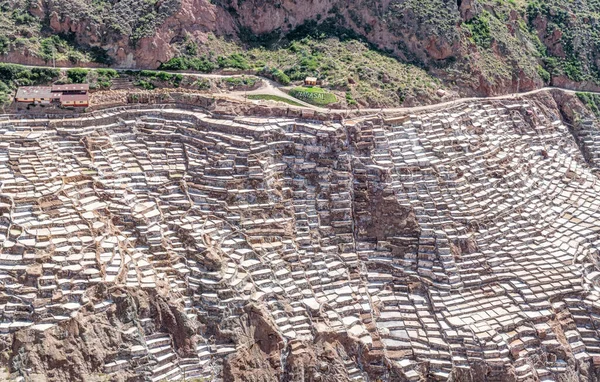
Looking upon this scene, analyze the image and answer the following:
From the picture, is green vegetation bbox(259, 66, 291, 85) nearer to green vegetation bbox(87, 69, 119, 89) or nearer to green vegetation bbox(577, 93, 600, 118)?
green vegetation bbox(87, 69, 119, 89)

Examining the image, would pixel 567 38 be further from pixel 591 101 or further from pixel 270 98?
pixel 270 98

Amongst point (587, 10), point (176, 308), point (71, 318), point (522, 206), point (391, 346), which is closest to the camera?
point (71, 318)

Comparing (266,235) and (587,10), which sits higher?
(587,10)

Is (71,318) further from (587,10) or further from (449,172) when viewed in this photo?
(587,10)

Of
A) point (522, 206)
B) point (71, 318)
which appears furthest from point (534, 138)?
point (71, 318)

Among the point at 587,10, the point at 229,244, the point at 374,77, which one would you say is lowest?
the point at 229,244

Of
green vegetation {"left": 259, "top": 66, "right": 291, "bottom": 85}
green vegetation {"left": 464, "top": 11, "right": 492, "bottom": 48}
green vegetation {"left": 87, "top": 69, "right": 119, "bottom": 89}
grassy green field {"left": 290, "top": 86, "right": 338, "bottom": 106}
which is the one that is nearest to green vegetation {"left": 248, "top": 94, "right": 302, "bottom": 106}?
grassy green field {"left": 290, "top": 86, "right": 338, "bottom": 106}

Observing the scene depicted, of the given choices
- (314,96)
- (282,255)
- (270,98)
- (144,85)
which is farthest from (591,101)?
(144,85)
